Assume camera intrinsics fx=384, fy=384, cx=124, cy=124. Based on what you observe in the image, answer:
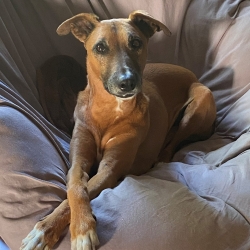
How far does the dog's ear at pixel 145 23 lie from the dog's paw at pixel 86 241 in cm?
118

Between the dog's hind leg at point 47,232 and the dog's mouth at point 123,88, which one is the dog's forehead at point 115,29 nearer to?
the dog's mouth at point 123,88

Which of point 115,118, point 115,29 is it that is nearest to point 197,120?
point 115,118

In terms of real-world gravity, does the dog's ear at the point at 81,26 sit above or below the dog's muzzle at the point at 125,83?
above

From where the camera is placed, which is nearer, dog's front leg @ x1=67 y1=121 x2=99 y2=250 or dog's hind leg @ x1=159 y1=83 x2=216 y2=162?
dog's front leg @ x1=67 y1=121 x2=99 y2=250

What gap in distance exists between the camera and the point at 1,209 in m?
1.48

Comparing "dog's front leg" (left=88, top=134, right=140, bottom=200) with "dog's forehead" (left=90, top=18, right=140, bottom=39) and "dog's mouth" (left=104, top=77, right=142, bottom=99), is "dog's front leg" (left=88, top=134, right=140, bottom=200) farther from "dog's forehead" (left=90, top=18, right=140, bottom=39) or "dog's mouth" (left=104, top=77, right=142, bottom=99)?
"dog's forehead" (left=90, top=18, right=140, bottom=39)

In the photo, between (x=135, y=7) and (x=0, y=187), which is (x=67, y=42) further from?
(x=0, y=187)

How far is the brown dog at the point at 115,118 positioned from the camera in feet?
5.30

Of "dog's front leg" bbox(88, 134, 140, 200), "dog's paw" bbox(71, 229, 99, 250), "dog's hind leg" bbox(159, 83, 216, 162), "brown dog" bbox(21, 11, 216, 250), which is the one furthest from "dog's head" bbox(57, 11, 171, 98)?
"dog's paw" bbox(71, 229, 99, 250)

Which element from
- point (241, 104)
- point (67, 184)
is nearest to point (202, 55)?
point (241, 104)

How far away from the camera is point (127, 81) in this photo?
177 cm

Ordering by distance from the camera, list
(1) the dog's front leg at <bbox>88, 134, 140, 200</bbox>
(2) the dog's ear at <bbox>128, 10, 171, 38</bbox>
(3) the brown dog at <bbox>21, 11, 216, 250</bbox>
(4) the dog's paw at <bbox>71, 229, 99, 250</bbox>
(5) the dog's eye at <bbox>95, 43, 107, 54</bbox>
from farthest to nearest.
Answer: (2) the dog's ear at <bbox>128, 10, 171, 38</bbox> → (5) the dog's eye at <bbox>95, 43, 107, 54</bbox> → (1) the dog's front leg at <bbox>88, 134, 140, 200</bbox> → (3) the brown dog at <bbox>21, 11, 216, 250</bbox> → (4) the dog's paw at <bbox>71, 229, 99, 250</bbox>

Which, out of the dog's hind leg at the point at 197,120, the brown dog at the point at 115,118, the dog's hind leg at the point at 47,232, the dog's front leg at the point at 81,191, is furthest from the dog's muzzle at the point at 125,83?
the dog's hind leg at the point at 197,120

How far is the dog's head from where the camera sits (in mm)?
1807
